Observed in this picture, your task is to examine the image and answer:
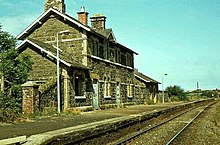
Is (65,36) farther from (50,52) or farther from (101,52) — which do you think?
(50,52)

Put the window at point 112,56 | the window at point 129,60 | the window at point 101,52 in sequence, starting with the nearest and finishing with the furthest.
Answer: the window at point 101,52, the window at point 112,56, the window at point 129,60

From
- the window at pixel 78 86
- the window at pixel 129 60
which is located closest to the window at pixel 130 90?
the window at pixel 129 60

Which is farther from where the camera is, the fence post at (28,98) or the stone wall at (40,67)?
the stone wall at (40,67)

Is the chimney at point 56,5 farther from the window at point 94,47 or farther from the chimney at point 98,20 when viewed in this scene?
the chimney at point 98,20

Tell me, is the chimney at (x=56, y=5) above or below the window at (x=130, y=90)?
above

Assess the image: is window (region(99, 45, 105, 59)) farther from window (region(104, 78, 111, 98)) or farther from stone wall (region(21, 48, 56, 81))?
stone wall (region(21, 48, 56, 81))

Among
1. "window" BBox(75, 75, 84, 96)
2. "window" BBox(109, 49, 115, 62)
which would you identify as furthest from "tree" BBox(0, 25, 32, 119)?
"window" BBox(109, 49, 115, 62)

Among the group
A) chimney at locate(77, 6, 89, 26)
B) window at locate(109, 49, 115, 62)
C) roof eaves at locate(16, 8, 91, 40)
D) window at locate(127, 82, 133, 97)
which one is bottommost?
window at locate(127, 82, 133, 97)

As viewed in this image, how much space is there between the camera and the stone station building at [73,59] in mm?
23109

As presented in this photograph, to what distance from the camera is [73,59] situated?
2561cm

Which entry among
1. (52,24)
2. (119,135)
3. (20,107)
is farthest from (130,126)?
(52,24)

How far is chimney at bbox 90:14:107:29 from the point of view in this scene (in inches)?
1334

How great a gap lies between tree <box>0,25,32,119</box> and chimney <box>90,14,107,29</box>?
13.1 meters

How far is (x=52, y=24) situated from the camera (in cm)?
2683
